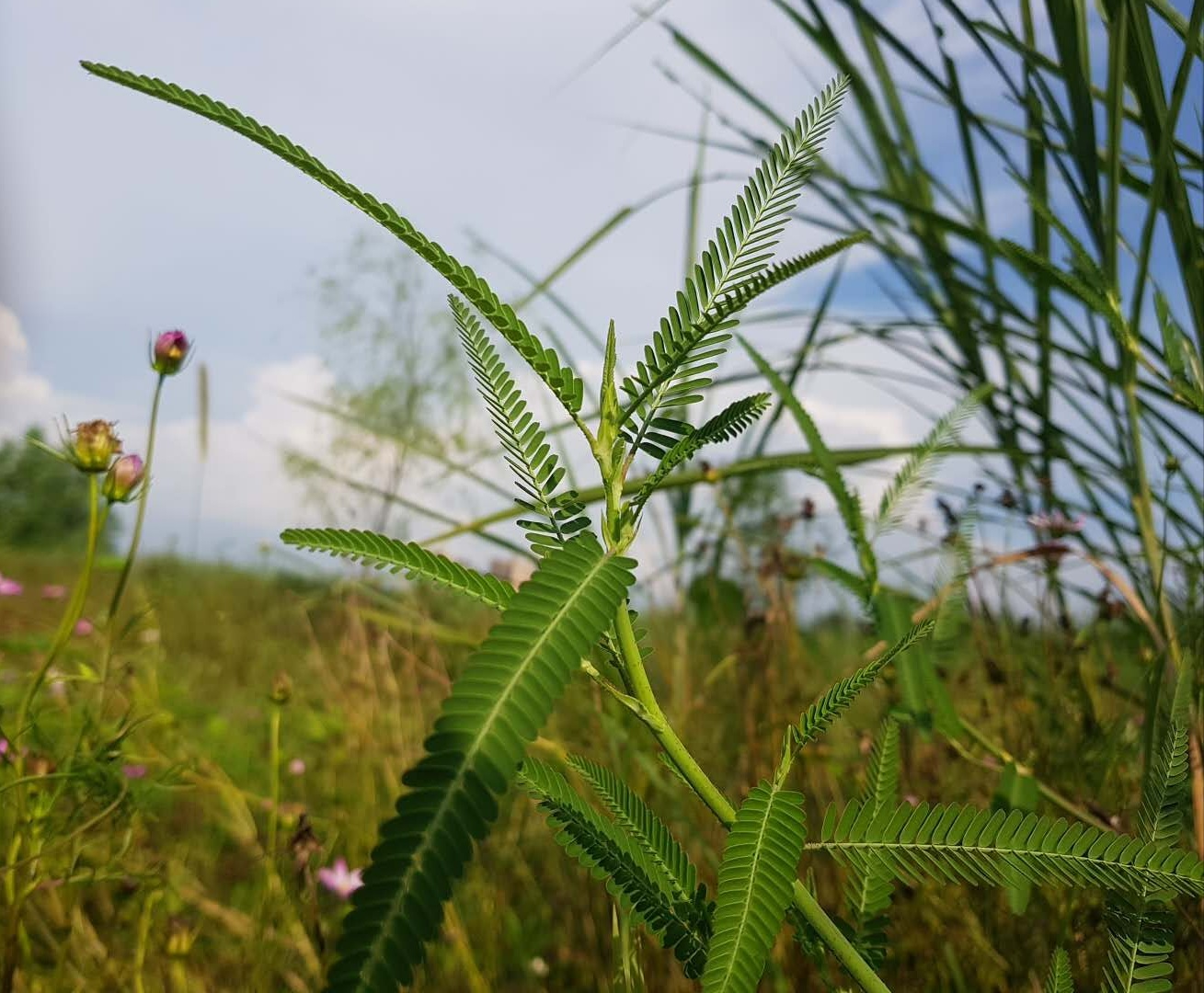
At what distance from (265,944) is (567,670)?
0.93 metres

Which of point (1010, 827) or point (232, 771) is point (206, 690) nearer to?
point (232, 771)

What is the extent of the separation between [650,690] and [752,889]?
82 millimetres

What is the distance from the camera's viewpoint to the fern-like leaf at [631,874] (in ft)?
1.45

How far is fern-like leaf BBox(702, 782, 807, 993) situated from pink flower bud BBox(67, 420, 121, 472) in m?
0.67

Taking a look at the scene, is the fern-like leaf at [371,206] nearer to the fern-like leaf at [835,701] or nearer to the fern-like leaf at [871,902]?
the fern-like leaf at [835,701]

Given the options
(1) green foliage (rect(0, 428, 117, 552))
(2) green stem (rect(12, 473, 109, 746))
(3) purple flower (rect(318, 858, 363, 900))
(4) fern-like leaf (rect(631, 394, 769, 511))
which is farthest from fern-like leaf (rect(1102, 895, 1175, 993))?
(1) green foliage (rect(0, 428, 117, 552))

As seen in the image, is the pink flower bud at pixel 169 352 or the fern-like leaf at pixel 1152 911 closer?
the fern-like leaf at pixel 1152 911

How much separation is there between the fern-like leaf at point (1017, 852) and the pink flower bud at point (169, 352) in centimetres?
79

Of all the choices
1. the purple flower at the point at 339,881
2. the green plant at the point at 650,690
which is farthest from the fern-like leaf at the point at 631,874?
the purple flower at the point at 339,881

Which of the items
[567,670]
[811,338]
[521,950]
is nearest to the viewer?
[567,670]

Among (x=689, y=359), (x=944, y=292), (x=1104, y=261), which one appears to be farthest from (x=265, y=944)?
(x=944, y=292)

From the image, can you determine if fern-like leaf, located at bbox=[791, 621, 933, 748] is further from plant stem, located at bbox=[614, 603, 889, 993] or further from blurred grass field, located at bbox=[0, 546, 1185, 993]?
blurred grass field, located at bbox=[0, 546, 1185, 993]

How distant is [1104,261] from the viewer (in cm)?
95

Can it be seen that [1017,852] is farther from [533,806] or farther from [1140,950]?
[533,806]
